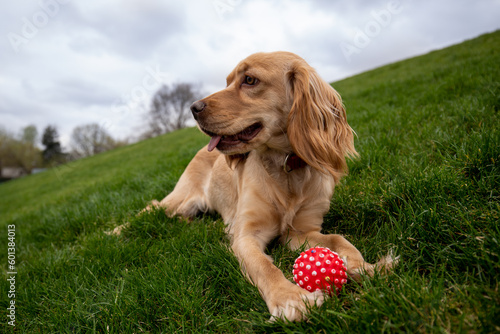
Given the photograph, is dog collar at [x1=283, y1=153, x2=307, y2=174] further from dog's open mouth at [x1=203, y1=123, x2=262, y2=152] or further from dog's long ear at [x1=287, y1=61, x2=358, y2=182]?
dog's open mouth at [x1=203, y1=123, x2=262, y2=152]

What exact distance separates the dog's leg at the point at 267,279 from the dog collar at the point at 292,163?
456 mm

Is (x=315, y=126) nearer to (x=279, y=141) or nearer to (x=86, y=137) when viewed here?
(x=279, y=141)

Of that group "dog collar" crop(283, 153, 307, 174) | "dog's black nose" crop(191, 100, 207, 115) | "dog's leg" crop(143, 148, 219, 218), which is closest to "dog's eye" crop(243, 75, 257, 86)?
"dog's black nose" crop(191, 100, 207, 115)

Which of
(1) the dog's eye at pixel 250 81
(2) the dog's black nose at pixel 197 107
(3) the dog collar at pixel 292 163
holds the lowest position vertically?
(3) the dog collar at pixel 292 163

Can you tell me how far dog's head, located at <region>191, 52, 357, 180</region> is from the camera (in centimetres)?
210

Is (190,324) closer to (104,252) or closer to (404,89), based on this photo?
(104,252)

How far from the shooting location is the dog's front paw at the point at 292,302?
4.23ft

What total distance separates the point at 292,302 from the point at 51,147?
19.3 feet

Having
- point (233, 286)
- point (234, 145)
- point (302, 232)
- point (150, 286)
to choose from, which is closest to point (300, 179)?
point (302, 232)

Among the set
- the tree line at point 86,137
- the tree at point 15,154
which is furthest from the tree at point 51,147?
the tree at point 15,154

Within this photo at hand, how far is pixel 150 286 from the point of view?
1.67 metres

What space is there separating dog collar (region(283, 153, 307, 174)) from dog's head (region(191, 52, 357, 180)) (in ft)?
0.21

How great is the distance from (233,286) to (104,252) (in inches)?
49.8

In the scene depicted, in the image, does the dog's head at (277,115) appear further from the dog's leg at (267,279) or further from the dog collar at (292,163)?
the dog's leg at (267,279)
